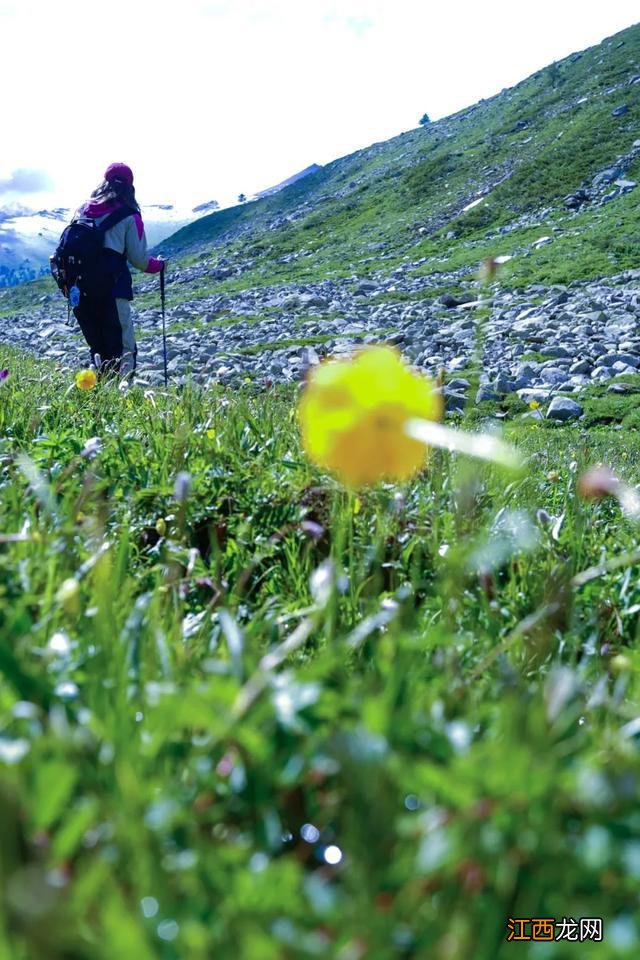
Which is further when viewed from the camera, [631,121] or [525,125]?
[525,125]

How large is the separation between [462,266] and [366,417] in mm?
28143

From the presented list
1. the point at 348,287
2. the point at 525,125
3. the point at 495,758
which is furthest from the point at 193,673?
the point at 525,125

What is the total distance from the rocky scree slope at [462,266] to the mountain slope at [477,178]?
6.1 inches

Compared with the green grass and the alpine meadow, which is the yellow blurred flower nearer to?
the alpine meadow

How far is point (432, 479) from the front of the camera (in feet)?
9.45

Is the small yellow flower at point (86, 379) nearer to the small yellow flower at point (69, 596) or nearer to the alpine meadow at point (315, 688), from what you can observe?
the alpine meadow at point (315, 688)

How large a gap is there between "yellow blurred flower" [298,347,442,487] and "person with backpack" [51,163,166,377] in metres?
6.51

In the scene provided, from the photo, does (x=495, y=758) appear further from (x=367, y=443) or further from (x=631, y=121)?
(x=631, y=121)

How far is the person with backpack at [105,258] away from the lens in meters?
7.58

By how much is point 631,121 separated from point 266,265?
58.7ft

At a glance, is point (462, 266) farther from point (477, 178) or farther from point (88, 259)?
point (88, 259)

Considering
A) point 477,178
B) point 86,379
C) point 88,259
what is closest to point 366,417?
point 86,379

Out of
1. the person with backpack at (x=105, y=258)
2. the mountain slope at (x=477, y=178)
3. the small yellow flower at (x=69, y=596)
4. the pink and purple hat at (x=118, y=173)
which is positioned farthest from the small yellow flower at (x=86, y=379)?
the mountain slope at (x=477, y=178)

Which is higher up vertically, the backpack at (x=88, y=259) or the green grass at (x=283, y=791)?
the backpack at (x=88, y=259)
